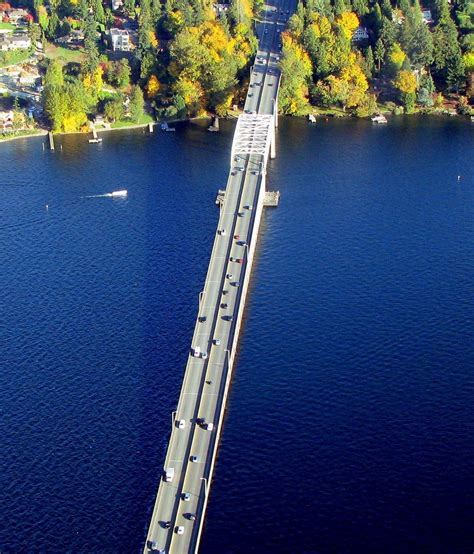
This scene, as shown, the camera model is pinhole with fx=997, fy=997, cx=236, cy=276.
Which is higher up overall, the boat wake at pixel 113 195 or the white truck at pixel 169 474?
the white truck at pixel 169 474

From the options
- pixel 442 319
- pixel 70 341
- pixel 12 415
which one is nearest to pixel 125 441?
pixel 12 415

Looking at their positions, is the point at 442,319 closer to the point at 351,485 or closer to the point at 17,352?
the point at 351,485

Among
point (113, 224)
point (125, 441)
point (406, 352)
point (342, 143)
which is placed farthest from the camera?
point (342, 143)

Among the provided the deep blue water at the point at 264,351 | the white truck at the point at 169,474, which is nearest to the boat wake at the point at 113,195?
the deep blue water at the point at 264,351

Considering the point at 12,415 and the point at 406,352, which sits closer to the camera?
the point at 12,415

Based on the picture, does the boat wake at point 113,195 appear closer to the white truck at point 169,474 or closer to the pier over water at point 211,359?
the pier over water at point 211,359

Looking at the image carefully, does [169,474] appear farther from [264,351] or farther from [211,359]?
[264,351]
